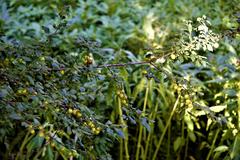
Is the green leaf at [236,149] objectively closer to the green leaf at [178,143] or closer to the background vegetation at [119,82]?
the background vegetation at [119,82]

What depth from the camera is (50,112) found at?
1.24m

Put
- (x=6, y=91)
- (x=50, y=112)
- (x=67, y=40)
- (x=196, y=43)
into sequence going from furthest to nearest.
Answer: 1. (x=67, y=40)
2. (x=196, y=43)
3. (x=50, y=112)
4. (x=6, y=91)

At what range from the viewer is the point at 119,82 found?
1502 mm

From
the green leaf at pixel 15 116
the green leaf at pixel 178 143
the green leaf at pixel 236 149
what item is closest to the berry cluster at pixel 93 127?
the green leaf at pixel 15 116

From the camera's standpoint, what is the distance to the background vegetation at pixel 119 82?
1304mm

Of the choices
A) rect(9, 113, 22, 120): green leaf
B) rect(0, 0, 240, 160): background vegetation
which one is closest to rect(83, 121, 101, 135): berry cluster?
→ rect(0, 0, 240, 160): background vegetation

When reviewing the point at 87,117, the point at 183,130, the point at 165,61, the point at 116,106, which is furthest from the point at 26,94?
the point at 183,130

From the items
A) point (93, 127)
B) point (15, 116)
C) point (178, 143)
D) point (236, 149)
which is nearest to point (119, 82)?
point (93, 127)

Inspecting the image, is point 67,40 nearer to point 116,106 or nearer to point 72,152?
point 116,106

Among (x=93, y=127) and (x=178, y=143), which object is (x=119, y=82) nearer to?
(x=93, y=127)

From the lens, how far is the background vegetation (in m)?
1.30

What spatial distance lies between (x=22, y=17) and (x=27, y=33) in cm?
34

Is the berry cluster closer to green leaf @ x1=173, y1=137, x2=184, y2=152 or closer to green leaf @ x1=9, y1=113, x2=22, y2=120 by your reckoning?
green leaf @ x1=9, y1=113, x2=22, y2=120

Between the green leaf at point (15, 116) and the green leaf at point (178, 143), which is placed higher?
the green leaf at point (15, 116)
